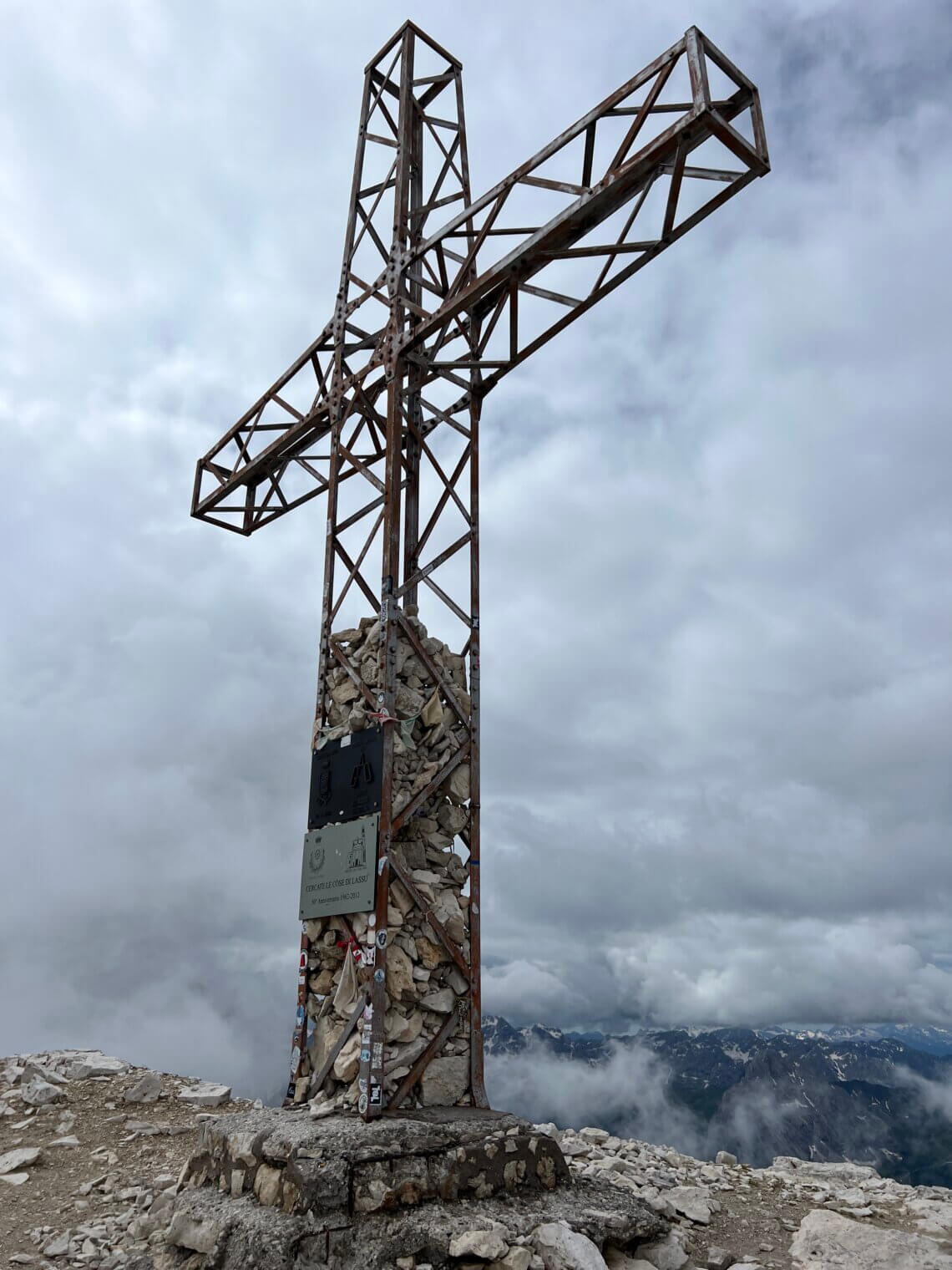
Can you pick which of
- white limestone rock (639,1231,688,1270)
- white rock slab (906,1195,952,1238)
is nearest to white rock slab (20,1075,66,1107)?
white limestone rock (639,1231,688,1270)

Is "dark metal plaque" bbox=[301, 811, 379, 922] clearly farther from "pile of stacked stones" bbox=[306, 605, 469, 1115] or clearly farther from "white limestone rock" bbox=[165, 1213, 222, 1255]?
"white limestone rock" bbox=[165, 1213, 222, 1255]

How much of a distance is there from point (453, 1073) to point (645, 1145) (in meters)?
3.44

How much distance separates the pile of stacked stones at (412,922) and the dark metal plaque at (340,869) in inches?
8.0

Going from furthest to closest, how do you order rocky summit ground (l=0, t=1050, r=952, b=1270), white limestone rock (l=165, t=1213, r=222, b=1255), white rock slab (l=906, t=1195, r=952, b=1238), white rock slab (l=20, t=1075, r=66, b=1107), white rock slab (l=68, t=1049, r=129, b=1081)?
1. white rock slab (l=68, t=1049, r=129, b=1081)
2. white rock slab (l=20, t=1075, r=66, b=1107)
3. white rock slab (l=906, t=1195, r=952, b=1238)
4. white limestone rock (l=165, t=1213, r=222, b=1255)
5. rocky summit ground (l=0, t=1050, r=952, b=1270)

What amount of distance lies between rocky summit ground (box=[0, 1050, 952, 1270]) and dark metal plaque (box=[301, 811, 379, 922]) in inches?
92.1

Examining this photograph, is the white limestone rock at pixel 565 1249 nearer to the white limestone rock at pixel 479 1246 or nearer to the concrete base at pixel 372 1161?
the white limestone rock at pixel 479 1246

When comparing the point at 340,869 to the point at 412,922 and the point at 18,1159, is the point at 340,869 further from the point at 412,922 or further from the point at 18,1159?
the point at 18,1159

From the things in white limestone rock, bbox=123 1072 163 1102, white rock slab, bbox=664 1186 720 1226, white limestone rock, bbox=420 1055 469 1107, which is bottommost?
white rock slab, bbox=664 1186 720 1226

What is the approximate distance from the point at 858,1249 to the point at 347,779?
Result: 6.73 m

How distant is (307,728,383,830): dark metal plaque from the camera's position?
1006 cm

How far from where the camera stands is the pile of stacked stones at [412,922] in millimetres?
9508

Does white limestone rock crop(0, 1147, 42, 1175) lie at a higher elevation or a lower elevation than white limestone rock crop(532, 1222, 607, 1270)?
lower

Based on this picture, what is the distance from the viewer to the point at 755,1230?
8836 mm

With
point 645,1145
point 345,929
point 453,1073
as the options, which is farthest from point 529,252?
point 645,1145
